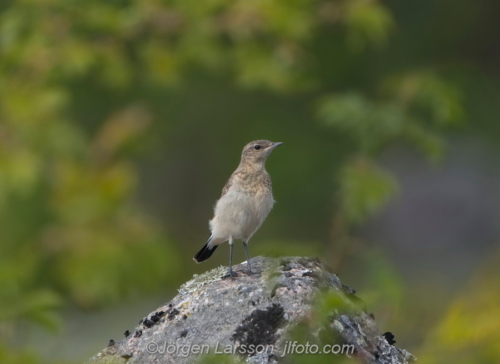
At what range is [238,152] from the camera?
57.6 feet

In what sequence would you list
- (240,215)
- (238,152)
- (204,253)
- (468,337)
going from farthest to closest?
(238,152) < (204,253) < (240,215) < (468,337)

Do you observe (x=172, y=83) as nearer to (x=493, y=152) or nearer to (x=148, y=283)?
(x=148, y=283)

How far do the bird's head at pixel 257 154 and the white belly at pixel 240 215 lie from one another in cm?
41

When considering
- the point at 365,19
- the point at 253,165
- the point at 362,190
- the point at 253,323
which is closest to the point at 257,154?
the point at 253,165

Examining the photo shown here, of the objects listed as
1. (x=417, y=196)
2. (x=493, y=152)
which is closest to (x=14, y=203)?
(x=417, y=196)

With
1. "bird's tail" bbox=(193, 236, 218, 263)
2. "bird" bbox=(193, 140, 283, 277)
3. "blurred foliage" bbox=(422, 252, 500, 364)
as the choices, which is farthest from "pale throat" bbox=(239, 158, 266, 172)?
"blurred foliage" bbox=(422, 252, 500, 364)

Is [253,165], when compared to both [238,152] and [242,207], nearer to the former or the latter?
[242,207]

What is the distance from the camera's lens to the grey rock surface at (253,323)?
413 cm

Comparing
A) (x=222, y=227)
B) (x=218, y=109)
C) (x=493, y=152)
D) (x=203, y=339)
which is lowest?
(x=203, y=339)

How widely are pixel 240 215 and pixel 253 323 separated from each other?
2203mm

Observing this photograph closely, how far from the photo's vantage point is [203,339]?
14.3 ft

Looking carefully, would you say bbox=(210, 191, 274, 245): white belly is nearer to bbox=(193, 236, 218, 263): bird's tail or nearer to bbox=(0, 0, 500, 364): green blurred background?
bbox=(193, 236, 218, 263): bird's tail

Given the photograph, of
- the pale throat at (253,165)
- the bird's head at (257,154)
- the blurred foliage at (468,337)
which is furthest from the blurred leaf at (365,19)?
the blurred foliage at (468,337)

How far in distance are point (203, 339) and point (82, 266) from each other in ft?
28.0
